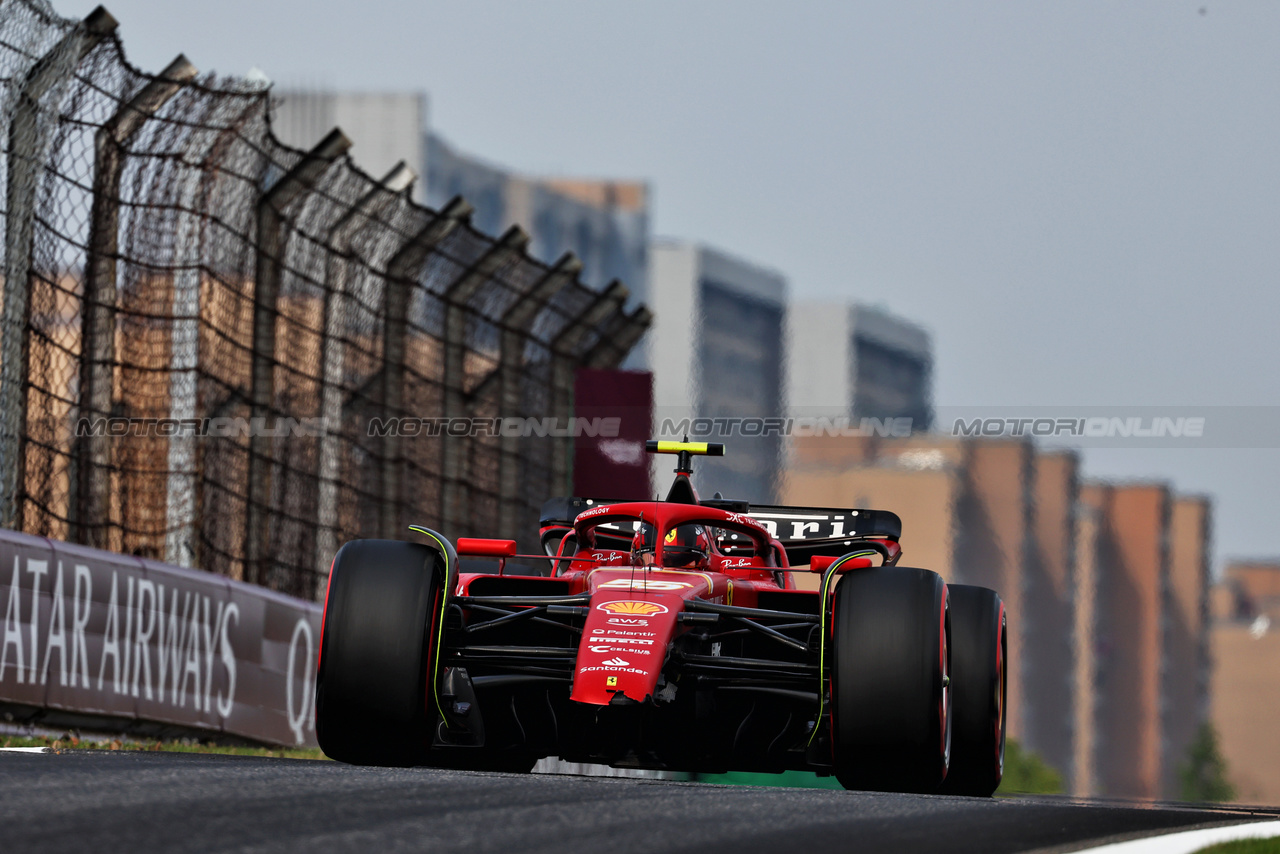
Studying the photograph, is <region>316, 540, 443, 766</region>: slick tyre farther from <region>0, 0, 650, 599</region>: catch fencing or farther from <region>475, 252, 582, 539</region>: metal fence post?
<region>475, 252, 582, 539</region>: metal fence post

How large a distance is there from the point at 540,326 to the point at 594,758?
363 inches

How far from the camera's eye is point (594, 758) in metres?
8.49

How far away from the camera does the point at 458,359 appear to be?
631 inches

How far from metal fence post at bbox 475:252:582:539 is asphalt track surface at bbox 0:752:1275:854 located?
9.23 m

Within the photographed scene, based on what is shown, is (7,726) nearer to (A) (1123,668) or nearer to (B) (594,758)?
(B) (594,758)

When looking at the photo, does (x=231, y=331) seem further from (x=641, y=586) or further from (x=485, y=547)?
(x=641, y=586)

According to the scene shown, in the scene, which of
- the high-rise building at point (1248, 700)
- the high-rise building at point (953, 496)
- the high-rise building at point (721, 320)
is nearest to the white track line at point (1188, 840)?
the high-rise building at point (953, 496)

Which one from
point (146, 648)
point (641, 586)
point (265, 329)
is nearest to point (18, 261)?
point (146, 648)

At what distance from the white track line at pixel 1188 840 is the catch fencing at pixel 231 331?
6194mm

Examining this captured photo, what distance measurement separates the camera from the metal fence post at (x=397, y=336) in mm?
15086

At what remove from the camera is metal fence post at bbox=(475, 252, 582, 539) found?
16.8m

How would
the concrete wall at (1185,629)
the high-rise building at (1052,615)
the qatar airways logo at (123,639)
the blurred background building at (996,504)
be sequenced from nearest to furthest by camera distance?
the qatar airways logo at (123,639)
the blurred background building at (996,504)
the high-rise building at (1052,615)
the concrete wall at (1185,629)

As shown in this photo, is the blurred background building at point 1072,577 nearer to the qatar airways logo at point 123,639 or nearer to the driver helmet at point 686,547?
the qatar airways logo at point 123,639

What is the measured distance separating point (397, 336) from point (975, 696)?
7299 millimetres
